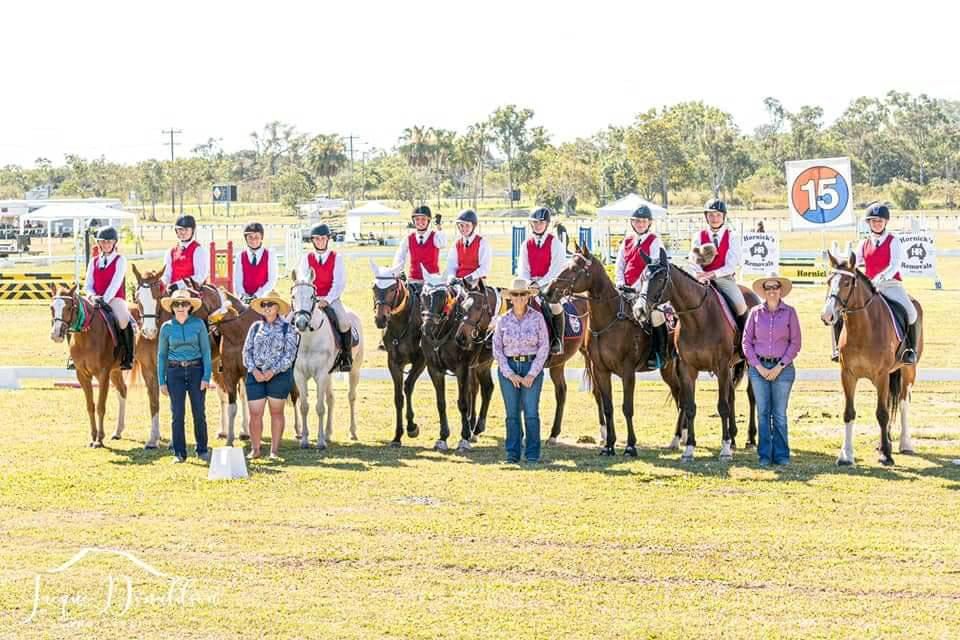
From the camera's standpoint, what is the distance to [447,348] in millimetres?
15430

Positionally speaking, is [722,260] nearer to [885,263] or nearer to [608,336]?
[608,336]

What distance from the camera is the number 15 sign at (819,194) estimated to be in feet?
103

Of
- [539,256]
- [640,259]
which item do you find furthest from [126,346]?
[640,259]

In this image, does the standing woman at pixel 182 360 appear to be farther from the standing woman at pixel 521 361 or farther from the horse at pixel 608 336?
the horse at pixel 608 336

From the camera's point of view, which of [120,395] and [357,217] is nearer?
[120,395]

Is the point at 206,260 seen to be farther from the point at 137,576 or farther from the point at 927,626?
the point at 927,626

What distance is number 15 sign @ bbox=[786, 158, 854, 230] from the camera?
31359 mm

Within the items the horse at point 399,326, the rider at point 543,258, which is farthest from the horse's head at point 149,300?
the rider at point 543,258

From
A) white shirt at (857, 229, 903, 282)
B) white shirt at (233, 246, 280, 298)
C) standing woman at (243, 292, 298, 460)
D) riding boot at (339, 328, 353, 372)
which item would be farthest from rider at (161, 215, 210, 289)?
white shirt at (857, 229, 903, 282)

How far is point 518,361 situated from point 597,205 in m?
92.6

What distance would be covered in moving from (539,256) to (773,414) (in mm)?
3150

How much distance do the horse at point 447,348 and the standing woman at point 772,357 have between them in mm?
3073

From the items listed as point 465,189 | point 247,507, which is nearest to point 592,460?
point 247,507

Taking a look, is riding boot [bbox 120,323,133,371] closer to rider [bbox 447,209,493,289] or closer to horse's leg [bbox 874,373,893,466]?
rider [bbox 447,209,493,289]
